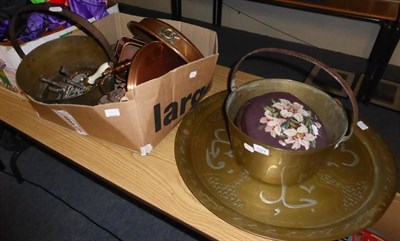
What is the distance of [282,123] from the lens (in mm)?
530

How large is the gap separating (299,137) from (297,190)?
0.37 feet

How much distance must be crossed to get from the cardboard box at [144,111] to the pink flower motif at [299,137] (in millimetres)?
234

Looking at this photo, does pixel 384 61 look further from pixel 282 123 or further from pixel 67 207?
pixel 67 207

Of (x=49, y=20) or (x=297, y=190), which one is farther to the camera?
(x=49, y=20)

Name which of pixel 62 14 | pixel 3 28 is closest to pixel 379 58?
pixel 62 14

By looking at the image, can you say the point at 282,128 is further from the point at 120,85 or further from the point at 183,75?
the point at 120,85

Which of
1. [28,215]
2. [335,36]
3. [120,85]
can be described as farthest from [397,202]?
[335,36]

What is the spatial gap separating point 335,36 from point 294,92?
171cm

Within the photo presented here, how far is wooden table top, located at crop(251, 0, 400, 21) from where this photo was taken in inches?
53.7

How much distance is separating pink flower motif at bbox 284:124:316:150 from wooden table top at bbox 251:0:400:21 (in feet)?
3.78

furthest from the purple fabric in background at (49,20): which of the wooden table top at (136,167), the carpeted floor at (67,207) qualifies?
the carpeted floor at (67,207)

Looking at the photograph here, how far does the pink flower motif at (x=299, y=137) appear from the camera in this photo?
51cm

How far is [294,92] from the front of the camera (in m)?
0.64

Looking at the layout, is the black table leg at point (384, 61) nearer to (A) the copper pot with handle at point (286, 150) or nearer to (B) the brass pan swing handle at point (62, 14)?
(A) the copper pot with handle at point (286, 150)
